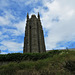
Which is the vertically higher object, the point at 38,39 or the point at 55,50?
the point at 38,39

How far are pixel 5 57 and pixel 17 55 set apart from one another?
7.80 ft

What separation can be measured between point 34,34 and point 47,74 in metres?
34.1

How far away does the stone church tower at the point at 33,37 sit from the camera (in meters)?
36.8

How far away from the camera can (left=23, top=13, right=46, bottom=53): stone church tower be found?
36.8 m


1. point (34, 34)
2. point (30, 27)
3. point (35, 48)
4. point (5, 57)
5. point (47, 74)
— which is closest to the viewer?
point (47, 74)

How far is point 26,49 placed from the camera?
3775 centimetres

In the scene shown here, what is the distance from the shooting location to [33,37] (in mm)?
38219

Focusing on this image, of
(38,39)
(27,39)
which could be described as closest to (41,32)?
(38,39)

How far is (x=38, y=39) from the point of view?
131ft

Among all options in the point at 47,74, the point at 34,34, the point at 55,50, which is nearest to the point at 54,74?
the point at 47,74

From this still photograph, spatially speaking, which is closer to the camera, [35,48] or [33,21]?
[35,48]

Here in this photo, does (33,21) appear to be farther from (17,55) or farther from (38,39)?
(17,55)

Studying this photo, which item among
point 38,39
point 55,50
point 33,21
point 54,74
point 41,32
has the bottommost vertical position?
point 54,74

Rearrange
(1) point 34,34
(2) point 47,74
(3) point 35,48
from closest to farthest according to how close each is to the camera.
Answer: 1. (2) point 47,74
2. (3) point 35,48
3. (1) point 34,34
